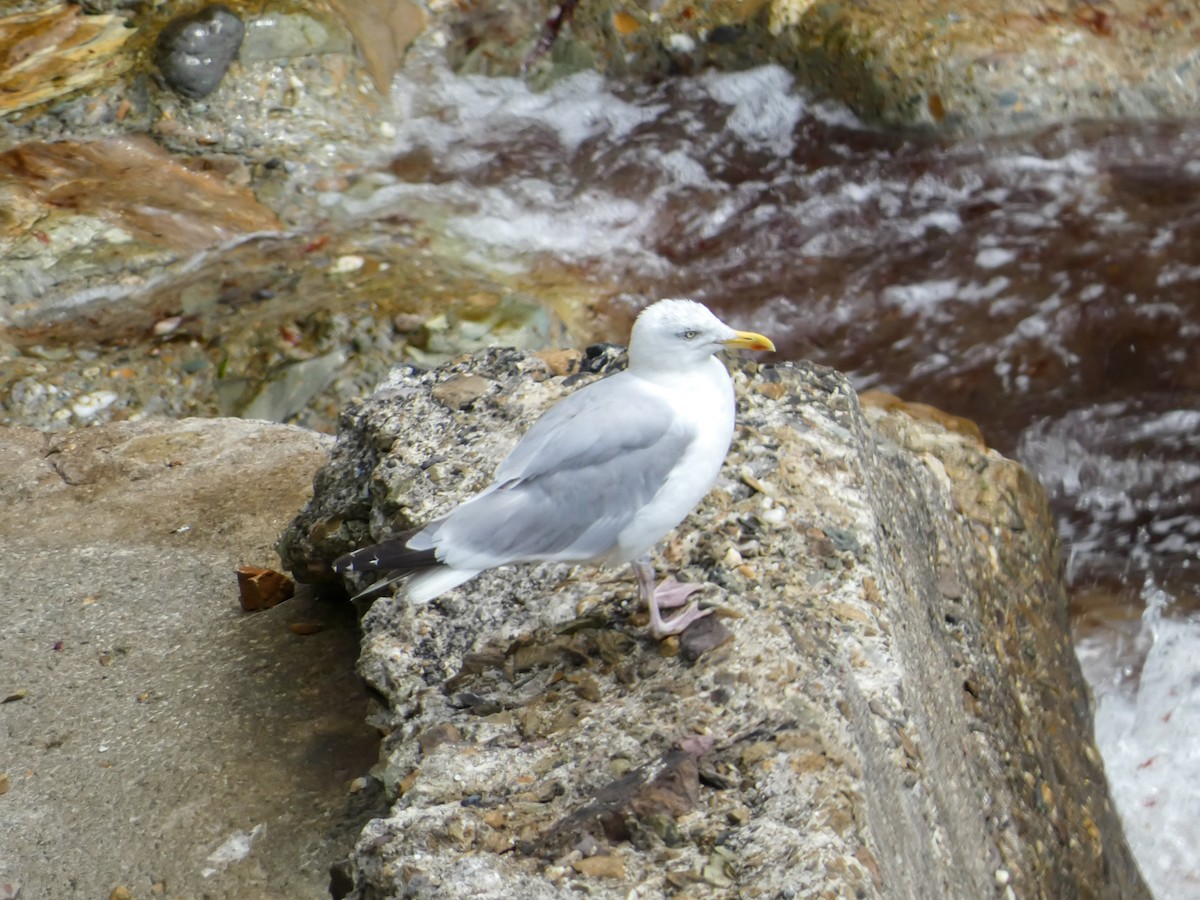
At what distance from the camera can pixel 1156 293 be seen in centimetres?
573

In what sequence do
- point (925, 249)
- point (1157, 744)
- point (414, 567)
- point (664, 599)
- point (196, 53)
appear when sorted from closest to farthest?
point (414, 567) → point (664, 599) → point (1157, 744) → point (925, 249) → point (196, 53)

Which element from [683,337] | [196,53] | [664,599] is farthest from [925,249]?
[664,599]

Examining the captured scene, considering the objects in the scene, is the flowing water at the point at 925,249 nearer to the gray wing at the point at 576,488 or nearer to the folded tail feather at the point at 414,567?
the gray wing at the point at 576,488

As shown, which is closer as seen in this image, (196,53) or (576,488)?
(576,488)

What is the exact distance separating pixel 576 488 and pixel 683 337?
14.2 inches

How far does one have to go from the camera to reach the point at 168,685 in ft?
10.1

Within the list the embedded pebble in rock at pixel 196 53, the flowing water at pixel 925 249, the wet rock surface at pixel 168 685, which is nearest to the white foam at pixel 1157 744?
the flowing water at pixel 925 249

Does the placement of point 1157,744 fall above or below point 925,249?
below

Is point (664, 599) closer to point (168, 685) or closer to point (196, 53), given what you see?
point (168, 685)

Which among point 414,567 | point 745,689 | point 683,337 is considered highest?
point 683,337

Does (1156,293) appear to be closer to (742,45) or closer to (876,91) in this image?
(876,91)

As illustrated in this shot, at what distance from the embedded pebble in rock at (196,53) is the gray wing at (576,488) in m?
4.75

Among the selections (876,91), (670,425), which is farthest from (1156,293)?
(670,425)

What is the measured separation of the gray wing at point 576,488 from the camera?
2312 mm
